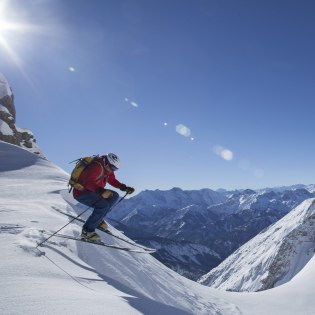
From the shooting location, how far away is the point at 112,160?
10.6 m

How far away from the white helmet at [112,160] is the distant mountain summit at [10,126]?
2447 inches

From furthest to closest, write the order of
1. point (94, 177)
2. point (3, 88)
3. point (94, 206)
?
point (3, 88) → point (94, 206) → point (94, 177)

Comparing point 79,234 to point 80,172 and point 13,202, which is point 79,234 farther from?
point 13,202

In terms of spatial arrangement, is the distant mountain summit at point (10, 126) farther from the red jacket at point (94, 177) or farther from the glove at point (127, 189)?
the red jacket at point (94, 177)

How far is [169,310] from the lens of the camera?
8922mm

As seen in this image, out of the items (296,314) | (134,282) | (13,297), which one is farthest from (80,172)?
(296,314)

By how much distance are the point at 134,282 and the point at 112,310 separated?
461 centimetres

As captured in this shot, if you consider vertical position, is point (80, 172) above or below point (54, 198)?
above

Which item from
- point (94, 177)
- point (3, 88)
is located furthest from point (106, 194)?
point (3, 88)

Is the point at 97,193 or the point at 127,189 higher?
the point at 127,189

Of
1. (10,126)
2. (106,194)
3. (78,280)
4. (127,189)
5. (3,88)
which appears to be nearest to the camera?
(78,280)

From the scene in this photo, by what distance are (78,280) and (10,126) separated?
73.5 meters

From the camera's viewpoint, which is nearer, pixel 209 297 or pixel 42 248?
pixel 42 248

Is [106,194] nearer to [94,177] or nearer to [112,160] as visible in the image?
[94,177]
